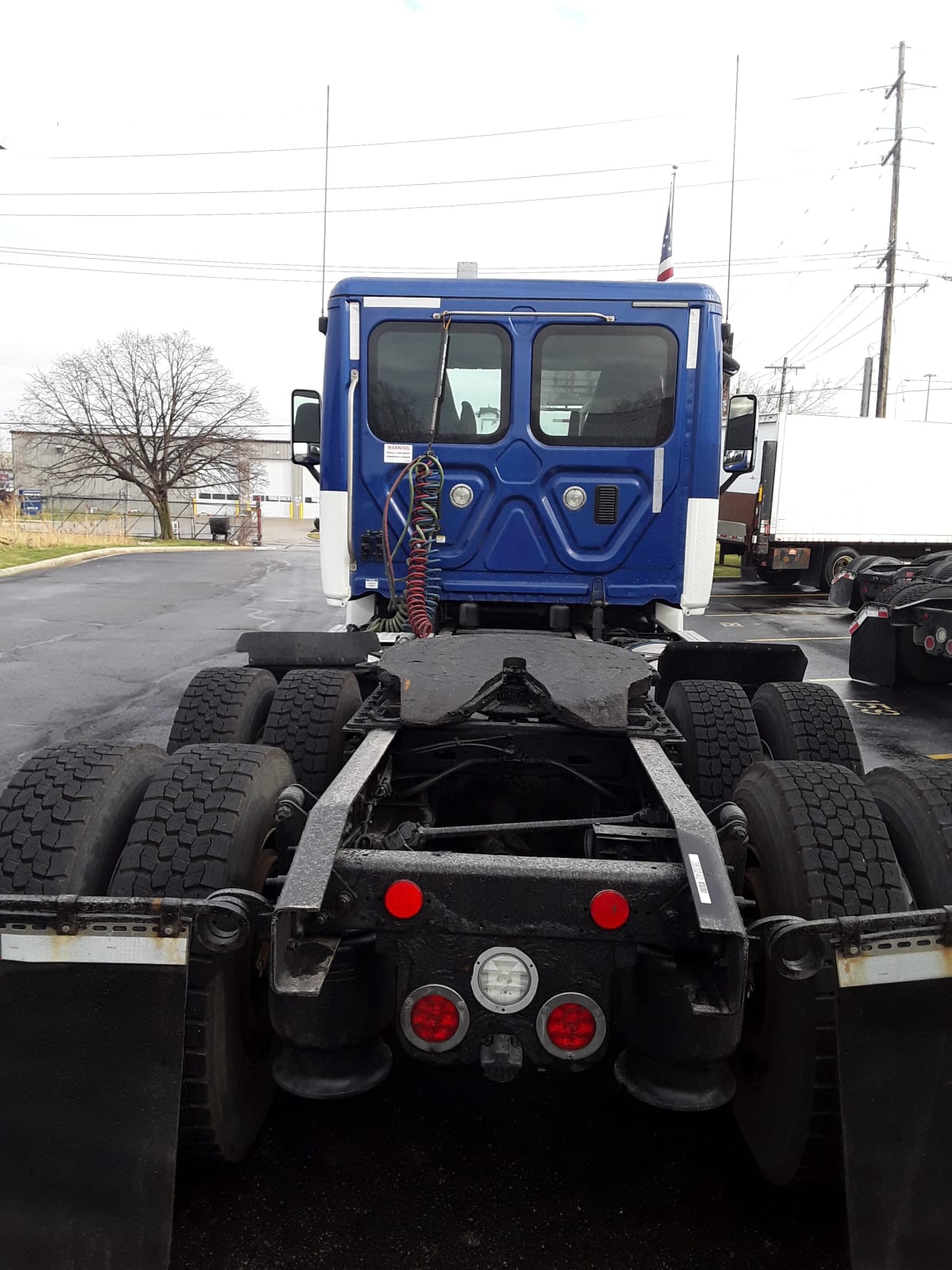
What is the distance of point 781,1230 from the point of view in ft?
7.52

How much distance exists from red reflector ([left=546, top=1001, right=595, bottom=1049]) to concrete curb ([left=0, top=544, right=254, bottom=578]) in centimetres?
1873

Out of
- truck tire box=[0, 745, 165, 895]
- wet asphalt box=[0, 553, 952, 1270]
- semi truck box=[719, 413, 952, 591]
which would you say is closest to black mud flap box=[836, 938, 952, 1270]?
wet asphalt box=[0, 553, 952, 1270]

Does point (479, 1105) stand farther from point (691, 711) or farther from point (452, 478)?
point (452, 478)

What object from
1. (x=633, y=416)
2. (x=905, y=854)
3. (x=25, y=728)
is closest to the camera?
(x=905, y=854)

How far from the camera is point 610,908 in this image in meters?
2.02

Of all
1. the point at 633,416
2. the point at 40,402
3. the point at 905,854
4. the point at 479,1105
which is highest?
the point at 40,402

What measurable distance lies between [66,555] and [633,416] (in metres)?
20.1

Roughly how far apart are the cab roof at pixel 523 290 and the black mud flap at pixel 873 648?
199 inches

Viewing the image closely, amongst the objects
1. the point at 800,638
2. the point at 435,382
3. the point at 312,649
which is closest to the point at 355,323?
the point at 435,382

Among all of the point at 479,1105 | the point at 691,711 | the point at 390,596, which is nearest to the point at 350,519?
the point at 390,596

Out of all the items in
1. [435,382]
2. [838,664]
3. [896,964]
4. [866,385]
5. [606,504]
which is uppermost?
[866,385]

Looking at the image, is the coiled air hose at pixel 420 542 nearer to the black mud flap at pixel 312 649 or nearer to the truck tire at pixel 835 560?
the black mud flap at pixel 312 649

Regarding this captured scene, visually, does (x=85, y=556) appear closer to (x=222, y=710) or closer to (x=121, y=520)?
(x=121, y=520)

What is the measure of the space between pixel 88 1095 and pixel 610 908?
3.84 ft
